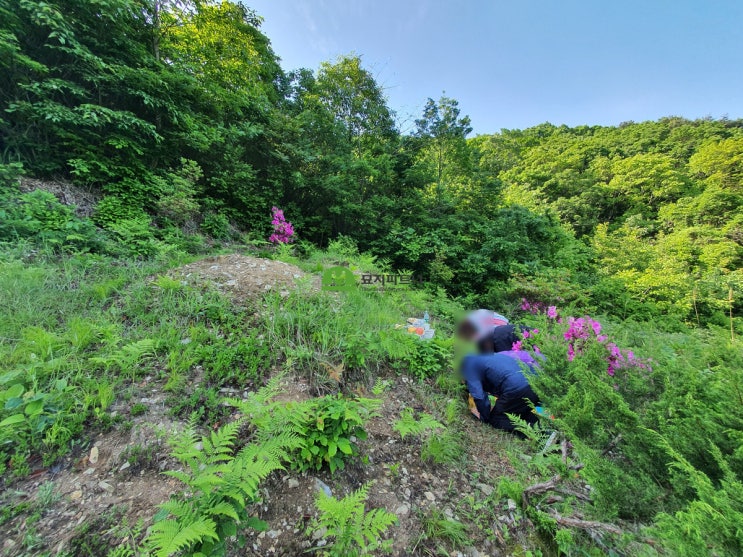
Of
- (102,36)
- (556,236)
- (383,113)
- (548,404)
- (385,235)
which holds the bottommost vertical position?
(548,404)

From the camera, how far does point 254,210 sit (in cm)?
648

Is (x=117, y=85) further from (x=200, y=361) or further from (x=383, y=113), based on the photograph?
(x=383, y=113)

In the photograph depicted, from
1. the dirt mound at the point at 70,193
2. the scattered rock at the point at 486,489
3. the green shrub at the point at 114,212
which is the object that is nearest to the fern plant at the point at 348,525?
the scattered rock at the point at 486,489

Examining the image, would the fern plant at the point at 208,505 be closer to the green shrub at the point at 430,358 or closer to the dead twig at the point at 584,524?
the dead twig at the point at 584,524

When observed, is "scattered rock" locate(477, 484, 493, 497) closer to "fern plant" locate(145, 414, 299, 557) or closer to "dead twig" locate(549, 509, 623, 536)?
"dead twig" locate(549, 509, 623, 536)

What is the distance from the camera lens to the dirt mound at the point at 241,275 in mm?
2971

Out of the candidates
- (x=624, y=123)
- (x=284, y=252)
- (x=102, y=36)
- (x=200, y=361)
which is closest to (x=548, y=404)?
(x=200, y=361)

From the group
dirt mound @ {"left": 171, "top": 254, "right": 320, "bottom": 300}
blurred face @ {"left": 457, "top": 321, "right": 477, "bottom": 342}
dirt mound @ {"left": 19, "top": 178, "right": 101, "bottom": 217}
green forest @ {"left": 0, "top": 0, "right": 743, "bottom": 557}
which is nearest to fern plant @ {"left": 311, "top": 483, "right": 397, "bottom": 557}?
green forest @ {"left": 0, "top": 0, "right": 743, "bottom": 557}

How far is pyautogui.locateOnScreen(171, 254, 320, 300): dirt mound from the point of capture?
2.97m

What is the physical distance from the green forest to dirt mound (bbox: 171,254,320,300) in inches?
9.5

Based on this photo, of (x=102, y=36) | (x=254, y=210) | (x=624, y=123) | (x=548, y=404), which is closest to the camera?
(x=548, y=404)

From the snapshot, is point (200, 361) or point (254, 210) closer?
point (200, 361)

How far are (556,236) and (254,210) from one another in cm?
919

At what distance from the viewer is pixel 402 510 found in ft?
4.97
